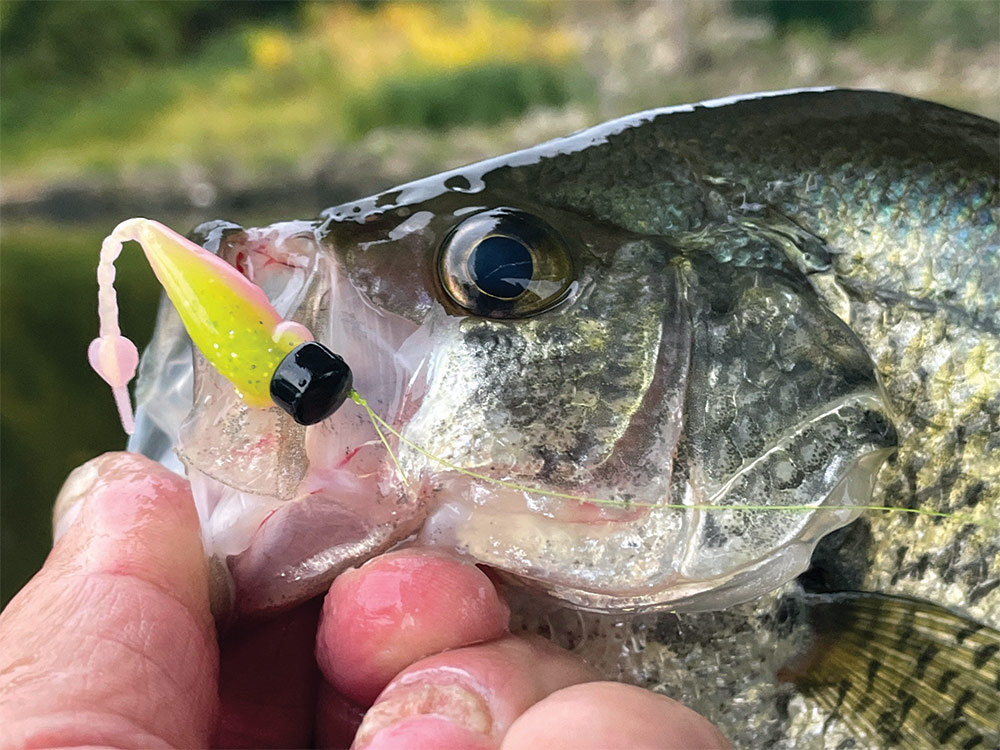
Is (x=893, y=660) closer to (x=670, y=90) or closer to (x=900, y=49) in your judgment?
(x=670, y=90)

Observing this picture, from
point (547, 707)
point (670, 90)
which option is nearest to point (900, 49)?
point (670, 90)

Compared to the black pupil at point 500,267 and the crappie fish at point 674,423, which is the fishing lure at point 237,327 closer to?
the crappie fish at point 674,423

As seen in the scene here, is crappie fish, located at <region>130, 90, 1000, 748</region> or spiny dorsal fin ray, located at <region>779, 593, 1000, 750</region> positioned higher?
crappie fish, located at <region>130, 90, 1000, 748</region>

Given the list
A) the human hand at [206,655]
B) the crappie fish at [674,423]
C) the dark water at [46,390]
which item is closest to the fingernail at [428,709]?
the human hand at [206,655]

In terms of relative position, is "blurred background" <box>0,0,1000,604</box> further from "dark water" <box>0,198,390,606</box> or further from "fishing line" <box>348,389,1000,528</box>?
"fishing line" <box>348,389,1000,528</box>

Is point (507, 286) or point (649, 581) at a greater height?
point (507, 286)

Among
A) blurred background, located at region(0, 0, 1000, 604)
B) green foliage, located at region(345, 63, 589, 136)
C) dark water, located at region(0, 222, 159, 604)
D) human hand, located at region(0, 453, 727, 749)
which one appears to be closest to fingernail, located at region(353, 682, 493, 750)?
human hand, located at region(0, 453, 727, 749)
